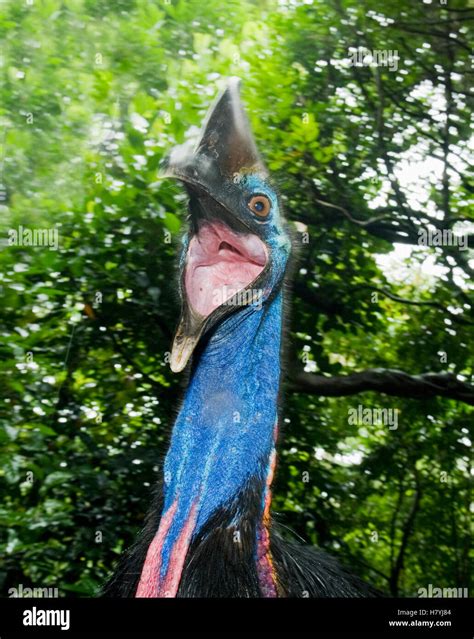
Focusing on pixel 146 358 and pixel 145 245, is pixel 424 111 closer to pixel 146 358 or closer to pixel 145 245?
pixel 145 245

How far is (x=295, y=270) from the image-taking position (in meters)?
4.08

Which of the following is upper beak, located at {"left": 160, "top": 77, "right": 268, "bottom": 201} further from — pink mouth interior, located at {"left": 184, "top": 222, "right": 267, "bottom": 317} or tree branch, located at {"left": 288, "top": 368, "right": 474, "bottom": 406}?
tree branch, located at {"left": 288, "top": 368, "right": 474, "bottom": 406}

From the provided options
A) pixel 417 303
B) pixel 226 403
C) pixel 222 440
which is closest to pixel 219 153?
pixel 226 403

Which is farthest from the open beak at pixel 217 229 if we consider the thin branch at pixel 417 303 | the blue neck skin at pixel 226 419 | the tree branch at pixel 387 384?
the thin branch at pixel 417 303

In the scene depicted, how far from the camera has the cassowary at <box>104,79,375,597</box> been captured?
3.27 meters

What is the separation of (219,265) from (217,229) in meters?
0.13

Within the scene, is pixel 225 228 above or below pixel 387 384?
above

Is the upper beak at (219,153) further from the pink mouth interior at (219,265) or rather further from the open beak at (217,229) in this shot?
the pink mouth interior at (219,265)

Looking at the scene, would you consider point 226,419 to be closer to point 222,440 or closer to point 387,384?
point 222,440

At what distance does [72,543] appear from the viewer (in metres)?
4.05

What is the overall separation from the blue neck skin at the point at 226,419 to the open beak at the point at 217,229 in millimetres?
101

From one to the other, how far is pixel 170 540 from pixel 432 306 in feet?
5.56

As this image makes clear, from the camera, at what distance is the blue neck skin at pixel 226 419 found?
332 cm

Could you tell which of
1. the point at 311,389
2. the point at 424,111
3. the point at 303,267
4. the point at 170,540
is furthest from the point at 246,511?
the point at 424,111
